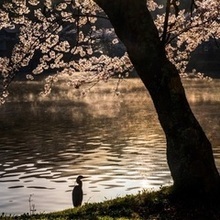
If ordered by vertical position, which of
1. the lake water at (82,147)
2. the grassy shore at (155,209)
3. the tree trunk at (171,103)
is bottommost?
the lake water at (82,147)

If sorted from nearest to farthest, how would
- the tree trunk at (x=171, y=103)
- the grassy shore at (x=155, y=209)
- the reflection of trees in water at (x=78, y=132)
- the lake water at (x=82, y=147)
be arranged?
the grassy shore at (x=155, y=209) → the tree trunk at (x=171, y=103) → the lake water at (x=82, y=147) → the reflection of trees in water at (x=78, y=132)

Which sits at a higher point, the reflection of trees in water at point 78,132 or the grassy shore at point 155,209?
the grassy shore at point 155,209

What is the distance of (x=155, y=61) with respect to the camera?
12.8m

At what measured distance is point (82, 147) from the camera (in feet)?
127

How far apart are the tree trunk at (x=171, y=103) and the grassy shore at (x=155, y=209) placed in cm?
35

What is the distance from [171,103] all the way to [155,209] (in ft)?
8.56

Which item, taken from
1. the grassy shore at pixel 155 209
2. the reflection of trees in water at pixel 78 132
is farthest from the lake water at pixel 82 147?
the grassy shore at pixel 155 209

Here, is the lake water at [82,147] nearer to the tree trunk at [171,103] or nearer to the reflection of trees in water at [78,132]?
the reflection of trees in water at [78,132]

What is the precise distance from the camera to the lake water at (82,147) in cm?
2578

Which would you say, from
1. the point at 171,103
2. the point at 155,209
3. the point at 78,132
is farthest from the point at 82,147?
the point at 171,103

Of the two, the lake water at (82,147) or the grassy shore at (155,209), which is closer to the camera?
the grassy shore at (155,209)

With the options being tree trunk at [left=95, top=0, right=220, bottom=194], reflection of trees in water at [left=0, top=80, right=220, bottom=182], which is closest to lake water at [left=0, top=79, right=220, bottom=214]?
reflection of trees in water at [left=0, top=80, right=220, bottom=182]

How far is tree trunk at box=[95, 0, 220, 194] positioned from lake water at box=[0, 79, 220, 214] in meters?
10.8

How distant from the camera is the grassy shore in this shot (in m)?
12.1
